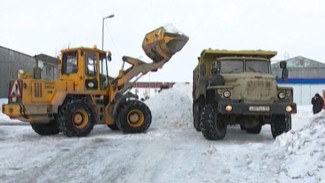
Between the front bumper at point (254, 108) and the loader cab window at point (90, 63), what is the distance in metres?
5.06

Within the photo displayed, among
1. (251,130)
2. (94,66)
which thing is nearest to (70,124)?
(94,66)

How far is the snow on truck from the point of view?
40.8 ft

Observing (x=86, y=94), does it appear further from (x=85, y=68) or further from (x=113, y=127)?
(x=113, y=127)

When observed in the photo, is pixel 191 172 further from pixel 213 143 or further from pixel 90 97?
pixel 90 97

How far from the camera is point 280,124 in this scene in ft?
43.1

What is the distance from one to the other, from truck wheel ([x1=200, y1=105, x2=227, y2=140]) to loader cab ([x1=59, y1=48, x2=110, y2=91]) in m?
4.36

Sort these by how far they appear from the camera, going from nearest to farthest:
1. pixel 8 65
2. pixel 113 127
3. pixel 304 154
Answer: pixel 304 154, pixel 113 127, pixel 8 65

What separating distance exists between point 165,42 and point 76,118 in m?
3.68

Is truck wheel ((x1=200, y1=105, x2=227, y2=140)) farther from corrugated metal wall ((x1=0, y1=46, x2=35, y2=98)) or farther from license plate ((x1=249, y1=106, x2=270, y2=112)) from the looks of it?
corrugated metal wall ((x1=0, y1=46, x2=35, y2=98))

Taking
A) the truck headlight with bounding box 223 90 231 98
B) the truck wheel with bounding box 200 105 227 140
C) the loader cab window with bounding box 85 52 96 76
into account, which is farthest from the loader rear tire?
the truck headlight with bounding box 223 90 231 98

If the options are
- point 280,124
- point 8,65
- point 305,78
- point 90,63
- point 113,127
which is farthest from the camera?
point 305,78

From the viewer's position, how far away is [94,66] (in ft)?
51.6

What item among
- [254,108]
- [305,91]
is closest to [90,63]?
[254,108]

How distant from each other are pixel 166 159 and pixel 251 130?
6.10m
